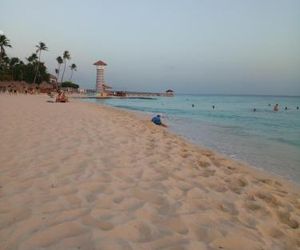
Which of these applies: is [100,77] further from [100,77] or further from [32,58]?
[32,58]

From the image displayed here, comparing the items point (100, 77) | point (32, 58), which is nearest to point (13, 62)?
point (32, 58)

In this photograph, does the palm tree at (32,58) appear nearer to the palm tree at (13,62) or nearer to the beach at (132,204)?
the palm tree at (13,62)

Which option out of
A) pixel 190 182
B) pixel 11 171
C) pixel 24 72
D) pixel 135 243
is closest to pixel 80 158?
pixel 11 171

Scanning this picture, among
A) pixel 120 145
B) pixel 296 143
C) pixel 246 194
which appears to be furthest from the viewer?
pixel 296 143

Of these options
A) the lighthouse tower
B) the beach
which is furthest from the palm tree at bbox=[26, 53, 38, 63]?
the beach

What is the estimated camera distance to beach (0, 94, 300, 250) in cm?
277

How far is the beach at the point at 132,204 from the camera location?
2.77 metres

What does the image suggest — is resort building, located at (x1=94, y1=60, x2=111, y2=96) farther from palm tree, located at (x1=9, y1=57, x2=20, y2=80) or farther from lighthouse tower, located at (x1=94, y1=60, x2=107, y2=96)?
palm tree, located at (x1=9, y1=57, x2=20, y2=80)

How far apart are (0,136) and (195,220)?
18.8 ft

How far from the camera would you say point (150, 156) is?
6.22 metres

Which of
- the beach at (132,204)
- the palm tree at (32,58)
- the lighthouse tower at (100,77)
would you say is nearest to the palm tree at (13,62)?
the palm tree at (32,58)

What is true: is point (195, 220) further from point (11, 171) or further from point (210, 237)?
point (11, 171)

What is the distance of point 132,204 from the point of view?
3551 millimetres

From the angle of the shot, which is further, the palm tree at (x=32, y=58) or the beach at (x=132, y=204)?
the palm tree at (x=32, y=58)
